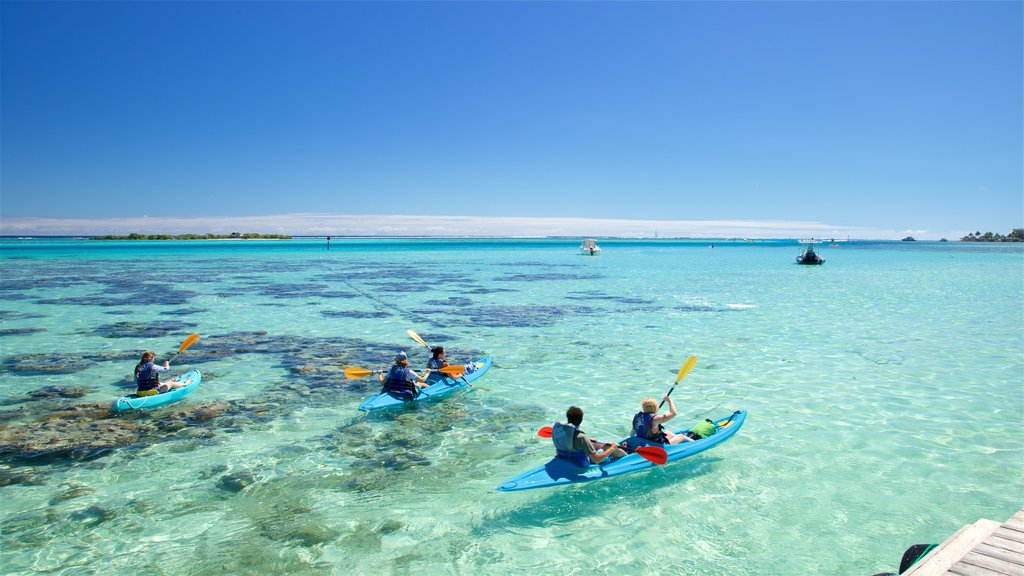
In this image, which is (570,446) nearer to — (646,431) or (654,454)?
(654,454)

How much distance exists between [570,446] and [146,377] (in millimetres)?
10804

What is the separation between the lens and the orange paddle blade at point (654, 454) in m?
9.52

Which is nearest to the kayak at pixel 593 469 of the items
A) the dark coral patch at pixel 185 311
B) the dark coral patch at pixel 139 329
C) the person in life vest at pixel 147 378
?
the person in life vest at pixel 147 378

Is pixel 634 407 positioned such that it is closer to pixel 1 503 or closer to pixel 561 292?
pixel 1 503

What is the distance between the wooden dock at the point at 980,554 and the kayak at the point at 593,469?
430cm

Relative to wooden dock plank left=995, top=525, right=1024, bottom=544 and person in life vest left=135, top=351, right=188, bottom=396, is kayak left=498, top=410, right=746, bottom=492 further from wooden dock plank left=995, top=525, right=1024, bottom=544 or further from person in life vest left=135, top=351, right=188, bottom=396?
person in life vest left=135, top=351, right=188, bottom=396

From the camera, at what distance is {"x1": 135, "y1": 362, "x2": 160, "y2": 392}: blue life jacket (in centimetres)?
1356

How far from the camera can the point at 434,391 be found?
14516mm

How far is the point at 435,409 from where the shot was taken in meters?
13.9

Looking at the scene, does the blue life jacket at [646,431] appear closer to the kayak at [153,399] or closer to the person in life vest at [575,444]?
the person in life vest at [575,444]

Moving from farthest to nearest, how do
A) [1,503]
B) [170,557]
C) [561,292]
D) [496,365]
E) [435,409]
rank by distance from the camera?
1. [561,292]
2. [496,365]
3. [435,409]
4. [1,503]
5. [170,557]

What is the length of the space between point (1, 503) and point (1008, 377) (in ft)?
79.5

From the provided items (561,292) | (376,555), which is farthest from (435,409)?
(561,292)

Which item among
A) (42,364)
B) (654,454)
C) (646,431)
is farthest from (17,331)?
(654,454)
